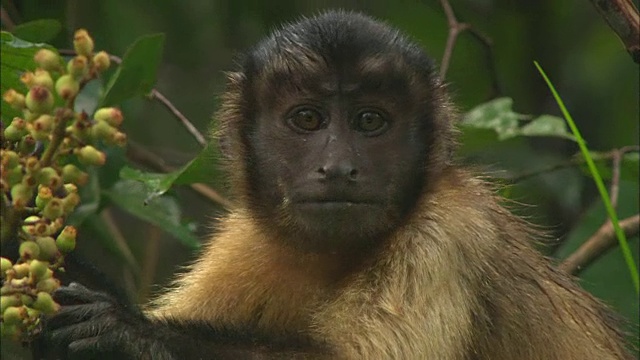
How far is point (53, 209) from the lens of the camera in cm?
191

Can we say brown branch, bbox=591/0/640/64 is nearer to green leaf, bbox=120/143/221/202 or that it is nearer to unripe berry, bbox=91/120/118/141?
green leaf, bbox=120/143/221/202

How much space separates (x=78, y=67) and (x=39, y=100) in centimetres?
9

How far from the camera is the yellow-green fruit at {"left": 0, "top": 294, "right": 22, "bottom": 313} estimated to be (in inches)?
74.6

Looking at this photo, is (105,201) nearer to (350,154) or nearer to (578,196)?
(350,154)

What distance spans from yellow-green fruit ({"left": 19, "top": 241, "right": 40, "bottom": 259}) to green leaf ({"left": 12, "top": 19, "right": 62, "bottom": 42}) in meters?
3.01

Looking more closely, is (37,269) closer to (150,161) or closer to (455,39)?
(150,161)

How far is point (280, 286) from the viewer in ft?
13.7

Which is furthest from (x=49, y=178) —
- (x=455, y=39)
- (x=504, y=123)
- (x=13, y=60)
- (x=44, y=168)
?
(x=455, y=39)

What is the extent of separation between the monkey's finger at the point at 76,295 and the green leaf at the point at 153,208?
170 cm

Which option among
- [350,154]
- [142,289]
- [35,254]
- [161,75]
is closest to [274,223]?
[350,154]

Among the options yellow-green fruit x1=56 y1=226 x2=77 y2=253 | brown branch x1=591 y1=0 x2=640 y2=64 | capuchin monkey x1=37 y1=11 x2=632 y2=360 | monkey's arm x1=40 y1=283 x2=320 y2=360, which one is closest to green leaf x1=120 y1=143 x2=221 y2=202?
capuchin monkey x1=37 y1=11 x2=632 y2=360

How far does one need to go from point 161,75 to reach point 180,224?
10.9 ft

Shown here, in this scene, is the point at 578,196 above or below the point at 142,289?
above

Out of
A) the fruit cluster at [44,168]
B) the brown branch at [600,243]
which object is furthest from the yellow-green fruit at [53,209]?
the brown branch at [600,243]
